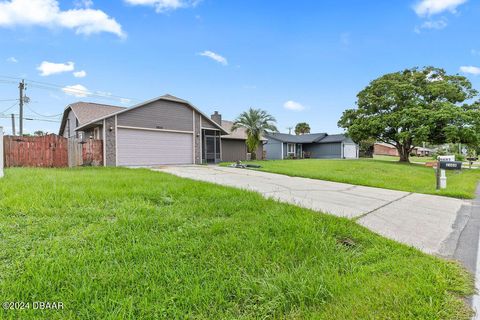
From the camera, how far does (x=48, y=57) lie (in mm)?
15984

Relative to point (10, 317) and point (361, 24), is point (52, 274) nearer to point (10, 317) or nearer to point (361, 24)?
point (10, 317)

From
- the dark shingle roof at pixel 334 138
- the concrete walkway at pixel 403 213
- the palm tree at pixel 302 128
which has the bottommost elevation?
the concrete walkway at pixel 403 213

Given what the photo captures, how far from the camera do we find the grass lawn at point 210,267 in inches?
73.0

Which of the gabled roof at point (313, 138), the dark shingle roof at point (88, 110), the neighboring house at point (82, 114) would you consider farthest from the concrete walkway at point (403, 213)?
the gabled roof at point (313, 138)

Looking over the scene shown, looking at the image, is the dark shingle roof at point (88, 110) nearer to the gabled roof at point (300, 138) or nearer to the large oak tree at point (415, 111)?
the gabled roof at point (300, 138)

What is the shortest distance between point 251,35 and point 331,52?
4.75 metres

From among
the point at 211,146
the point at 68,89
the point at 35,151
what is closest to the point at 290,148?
the point at 211,146

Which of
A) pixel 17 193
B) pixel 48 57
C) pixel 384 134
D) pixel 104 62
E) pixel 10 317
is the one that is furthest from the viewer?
pixel 384 134

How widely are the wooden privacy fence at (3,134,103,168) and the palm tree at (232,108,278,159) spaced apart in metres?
10.9

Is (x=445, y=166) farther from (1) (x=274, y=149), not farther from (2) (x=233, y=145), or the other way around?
(1) (x=274, y=149)

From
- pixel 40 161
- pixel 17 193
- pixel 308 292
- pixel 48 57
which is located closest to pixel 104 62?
pixel 48 57

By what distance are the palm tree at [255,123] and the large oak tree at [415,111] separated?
7648mm

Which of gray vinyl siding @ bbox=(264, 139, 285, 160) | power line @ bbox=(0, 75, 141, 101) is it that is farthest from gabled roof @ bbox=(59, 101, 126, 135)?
gray vinyl siding @ bbox=(264, 139, 285, 160)

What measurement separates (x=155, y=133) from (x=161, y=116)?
1154mm
